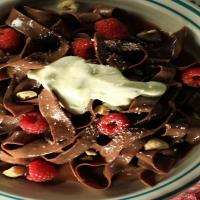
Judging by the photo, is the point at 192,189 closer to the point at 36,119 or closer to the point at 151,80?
the point at 151,80

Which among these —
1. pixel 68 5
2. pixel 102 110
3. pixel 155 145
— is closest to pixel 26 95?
pixel 102 110

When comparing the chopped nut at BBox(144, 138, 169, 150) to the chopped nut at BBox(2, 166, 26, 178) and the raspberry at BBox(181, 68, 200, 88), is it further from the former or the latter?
the chopped nut at BBox(2, 166, 26, 178)

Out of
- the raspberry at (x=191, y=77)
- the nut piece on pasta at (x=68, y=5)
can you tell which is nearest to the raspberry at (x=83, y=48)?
the nut piece on pasta at (x=68, y=5)

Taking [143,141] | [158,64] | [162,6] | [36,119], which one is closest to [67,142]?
[36,119]

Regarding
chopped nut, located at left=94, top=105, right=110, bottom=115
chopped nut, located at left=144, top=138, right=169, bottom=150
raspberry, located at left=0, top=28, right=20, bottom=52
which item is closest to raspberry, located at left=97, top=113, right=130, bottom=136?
chopped nut, located at left=94, top=105, right=110, bottom=115

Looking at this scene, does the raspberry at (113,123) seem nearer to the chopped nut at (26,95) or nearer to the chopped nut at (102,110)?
the chopped nut at (102,110)
